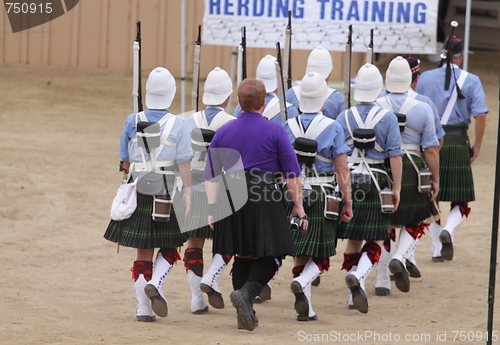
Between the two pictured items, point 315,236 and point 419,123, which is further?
point 419,123

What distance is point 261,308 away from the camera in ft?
18.0

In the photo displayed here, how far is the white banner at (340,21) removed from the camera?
974 cm

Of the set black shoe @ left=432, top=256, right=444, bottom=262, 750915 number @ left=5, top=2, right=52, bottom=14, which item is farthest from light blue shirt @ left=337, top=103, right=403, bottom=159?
750915 number @ left=5, top=2, right=52, bottom=14

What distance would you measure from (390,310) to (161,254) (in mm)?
Answer: 1693

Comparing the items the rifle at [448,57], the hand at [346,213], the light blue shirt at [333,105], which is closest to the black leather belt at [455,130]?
the rifle at [448,57]

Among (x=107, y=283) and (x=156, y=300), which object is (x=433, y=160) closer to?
(x=156, y=300)

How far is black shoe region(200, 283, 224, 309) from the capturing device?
5.18 metres

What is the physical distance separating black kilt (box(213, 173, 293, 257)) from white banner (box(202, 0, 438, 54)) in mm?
5521

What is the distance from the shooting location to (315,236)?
4.93m

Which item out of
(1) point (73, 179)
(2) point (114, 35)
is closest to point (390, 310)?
(1) point (73, 179)

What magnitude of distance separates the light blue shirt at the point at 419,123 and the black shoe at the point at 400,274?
0.87 m

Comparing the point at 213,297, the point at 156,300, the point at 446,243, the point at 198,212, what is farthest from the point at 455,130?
the point at 156,300

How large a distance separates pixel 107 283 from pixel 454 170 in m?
3.12

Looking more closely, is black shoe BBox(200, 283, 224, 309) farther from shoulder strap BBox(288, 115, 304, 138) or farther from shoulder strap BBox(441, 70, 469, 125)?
shoulder strap BBox(441, 70, 469, 125)
